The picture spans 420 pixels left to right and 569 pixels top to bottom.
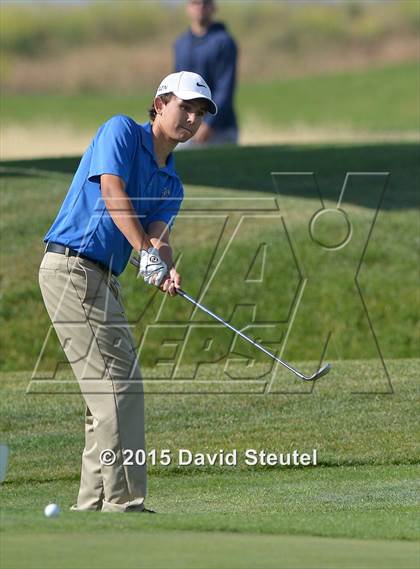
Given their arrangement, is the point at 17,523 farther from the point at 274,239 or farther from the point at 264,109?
the point at 264,109

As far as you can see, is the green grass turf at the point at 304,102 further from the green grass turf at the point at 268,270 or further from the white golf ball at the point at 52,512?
the white golf ball at the point at 52,512

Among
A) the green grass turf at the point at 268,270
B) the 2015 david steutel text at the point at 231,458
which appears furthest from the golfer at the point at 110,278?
the green grass turf at the point at 268,270

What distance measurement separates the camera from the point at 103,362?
743 centimetres

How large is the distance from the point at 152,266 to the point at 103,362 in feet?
1.76

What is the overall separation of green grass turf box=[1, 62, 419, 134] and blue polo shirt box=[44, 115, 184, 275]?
44.7 meters

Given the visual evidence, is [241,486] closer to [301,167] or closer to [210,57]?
[210,57]

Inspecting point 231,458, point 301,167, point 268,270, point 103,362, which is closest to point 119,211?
point 103,362

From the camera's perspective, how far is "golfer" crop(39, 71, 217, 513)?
7418mm

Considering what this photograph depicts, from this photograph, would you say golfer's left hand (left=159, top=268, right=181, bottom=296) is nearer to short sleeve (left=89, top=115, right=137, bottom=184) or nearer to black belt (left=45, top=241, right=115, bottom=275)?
black belt (left=45, top=241, right=115, bottom=275)

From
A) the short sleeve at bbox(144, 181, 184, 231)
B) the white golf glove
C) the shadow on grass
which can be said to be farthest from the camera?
the shadow on grass

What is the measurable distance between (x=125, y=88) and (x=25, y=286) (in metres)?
45.2

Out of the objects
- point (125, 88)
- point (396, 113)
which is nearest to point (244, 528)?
point (396, 113)

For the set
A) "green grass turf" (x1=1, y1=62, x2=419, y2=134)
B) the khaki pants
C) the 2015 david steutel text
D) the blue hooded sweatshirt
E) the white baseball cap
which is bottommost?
the khaki pants

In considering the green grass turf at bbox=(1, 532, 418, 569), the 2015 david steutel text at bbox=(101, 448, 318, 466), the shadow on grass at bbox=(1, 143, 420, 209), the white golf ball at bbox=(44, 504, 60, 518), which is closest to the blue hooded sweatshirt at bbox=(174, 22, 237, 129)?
the shadow on grass at bbox=(1, 143, 420, 209)
